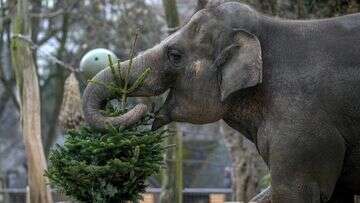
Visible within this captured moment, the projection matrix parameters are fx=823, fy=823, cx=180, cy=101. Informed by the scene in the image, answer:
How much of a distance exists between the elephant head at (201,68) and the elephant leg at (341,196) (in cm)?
95

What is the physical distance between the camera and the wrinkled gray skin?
5133 millimetres

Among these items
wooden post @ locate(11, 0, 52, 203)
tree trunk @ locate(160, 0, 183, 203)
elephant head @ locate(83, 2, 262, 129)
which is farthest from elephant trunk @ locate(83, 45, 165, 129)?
wooden post @ locate(11, 0, 52, 203)

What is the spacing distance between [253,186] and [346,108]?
10.4m

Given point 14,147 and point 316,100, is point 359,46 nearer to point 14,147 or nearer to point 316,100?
point 316,100

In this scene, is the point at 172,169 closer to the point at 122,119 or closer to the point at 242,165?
the point at 242,165

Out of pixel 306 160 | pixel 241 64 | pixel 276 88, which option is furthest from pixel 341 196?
pixel 241 64

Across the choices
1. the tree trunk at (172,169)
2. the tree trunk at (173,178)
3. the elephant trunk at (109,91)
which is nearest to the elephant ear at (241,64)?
the elephant trunk at (109,91)

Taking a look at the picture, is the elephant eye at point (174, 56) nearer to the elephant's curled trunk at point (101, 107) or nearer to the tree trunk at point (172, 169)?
the elephant's curled trunk at point (101, 107)

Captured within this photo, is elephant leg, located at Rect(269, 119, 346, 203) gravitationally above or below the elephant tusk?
below

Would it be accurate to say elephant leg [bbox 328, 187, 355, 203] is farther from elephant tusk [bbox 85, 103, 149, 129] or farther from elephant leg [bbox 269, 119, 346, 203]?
elephant tusk [bbox 85, 103, 149, 129]

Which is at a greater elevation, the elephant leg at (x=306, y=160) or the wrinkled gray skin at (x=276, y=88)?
the wrinkled gray skin at (x=276, y=88)

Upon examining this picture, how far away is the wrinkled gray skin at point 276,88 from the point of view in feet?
16.8

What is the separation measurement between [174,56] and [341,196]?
4.89ft

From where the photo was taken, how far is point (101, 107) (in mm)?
5613
